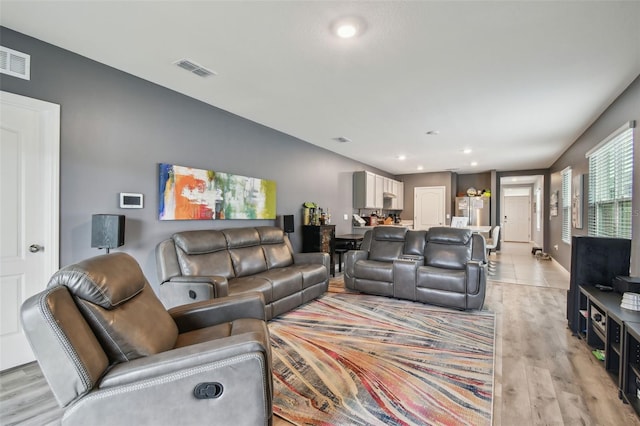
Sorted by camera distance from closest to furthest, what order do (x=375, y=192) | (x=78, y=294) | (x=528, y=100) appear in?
(x=78, y=294) < (x=528, y=100) < (x=375, y=192)

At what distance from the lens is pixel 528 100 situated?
3541 millimetres

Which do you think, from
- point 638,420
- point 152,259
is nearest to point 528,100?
point 638,420

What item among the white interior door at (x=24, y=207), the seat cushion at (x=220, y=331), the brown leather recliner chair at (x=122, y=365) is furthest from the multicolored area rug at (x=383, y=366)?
the white interior door at (x=24, y=207)

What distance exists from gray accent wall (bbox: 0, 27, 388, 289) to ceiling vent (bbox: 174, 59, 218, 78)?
649mm

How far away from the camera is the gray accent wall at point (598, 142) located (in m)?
3.00

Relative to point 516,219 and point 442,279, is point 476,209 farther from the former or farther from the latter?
point 442,279

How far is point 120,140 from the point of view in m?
3.01

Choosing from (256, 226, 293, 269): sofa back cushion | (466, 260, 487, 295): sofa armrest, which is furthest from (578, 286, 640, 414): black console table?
(256, 226, 293, 269): sofa back cushion

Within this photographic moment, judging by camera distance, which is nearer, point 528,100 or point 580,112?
point 528,100

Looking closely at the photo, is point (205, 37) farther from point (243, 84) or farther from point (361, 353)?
point (361, 353)

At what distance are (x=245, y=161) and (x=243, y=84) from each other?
1404 mm

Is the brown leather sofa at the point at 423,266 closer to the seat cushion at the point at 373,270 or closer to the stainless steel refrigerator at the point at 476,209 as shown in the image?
the seat cushion at the point at 373,270

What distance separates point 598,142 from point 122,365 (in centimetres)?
573

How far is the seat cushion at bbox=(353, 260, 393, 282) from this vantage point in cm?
432
